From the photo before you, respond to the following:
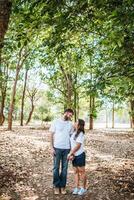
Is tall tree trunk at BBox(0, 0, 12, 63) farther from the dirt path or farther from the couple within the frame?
the dirt path

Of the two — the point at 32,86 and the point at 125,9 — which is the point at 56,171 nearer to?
the point at 125,9

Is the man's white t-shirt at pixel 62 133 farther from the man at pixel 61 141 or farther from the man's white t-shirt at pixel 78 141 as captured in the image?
the man's white t-shirt at pixel 78 141

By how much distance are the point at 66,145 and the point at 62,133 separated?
344 mm

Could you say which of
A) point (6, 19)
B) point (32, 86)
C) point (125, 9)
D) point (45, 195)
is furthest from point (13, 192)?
→ point (32, 86)

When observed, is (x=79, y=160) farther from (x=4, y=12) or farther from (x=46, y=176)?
(x=4, y=12)

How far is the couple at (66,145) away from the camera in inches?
372

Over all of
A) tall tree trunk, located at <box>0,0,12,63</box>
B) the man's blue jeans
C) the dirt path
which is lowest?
the dirt path

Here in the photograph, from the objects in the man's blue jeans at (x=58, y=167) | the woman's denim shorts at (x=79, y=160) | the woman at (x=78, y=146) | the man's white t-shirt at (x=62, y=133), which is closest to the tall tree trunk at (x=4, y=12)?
the man's white t-shirt at (x=62, y=133)

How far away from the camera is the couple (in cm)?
944

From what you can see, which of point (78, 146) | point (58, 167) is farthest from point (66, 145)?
point (58, 167)

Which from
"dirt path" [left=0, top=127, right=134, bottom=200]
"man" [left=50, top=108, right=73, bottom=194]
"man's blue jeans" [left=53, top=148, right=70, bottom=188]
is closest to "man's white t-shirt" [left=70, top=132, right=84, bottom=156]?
"man" [left=50, top=108, right=73, bottom=194]

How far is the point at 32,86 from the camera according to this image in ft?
232

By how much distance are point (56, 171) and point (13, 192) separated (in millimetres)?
1446

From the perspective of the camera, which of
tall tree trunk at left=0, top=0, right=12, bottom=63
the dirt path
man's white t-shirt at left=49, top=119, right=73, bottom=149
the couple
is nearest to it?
tall tree trunk at left=0, top=0, right=12, bottom=63
